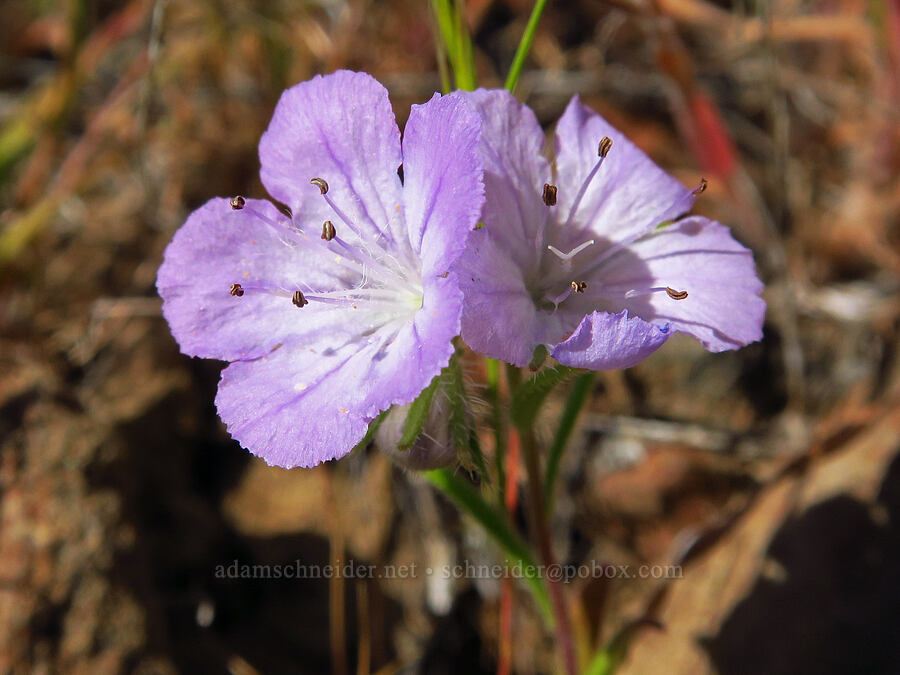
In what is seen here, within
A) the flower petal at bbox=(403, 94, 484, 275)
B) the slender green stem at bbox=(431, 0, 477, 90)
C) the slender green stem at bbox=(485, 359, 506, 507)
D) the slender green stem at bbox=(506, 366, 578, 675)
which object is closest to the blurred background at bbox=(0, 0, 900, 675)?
the slender green stem at bbox=(485, 359, 506, 507)

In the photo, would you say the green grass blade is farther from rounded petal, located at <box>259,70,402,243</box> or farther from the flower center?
rounded petal, located at <box>259,70,402,243</box>

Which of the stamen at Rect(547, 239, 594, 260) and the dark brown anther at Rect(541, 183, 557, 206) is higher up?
the dark brown anther at Rect(541, 183, 557, 206)

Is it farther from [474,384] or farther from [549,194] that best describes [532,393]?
[549,194]

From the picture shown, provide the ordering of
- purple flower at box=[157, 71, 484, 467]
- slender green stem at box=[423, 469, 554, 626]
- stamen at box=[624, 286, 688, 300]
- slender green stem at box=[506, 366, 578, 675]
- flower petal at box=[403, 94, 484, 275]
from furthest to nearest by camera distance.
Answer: slender green stem at box=[506, 366, 578, 675], slender green stem at box=[423, 469, 554, 626], stamen at box=[624, 286, 688, 300], purple flower at box=[157, 71, 484, 467], flower petal at box=[403, 94, 484, 275]

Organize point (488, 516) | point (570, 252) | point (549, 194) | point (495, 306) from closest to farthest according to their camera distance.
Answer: point (495, 306)
point (549, 194)
point (570, 252)
point (488, 516)

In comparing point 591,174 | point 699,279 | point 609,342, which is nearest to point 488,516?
point 609,342

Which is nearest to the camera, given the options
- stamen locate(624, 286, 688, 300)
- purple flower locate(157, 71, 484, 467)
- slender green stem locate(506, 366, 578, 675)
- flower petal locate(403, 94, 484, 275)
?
flower petal locate(403, 94, 484, 275)

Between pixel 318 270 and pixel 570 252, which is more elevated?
pixel 570 252
